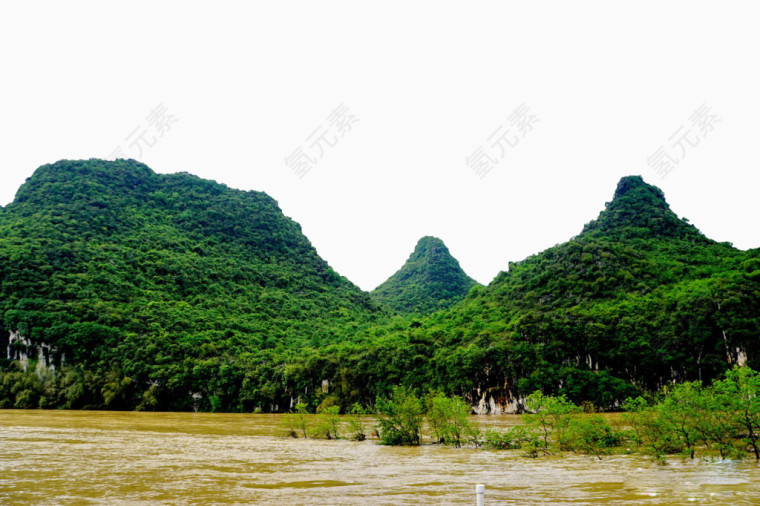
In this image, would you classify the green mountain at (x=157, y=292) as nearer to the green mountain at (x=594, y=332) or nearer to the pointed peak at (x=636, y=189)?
the green mountain at (x=594, y=332)

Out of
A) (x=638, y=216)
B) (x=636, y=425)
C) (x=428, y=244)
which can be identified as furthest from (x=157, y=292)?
(x=428, y=244)

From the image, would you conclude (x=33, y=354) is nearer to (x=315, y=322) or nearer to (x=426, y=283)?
(x=315, y=322)

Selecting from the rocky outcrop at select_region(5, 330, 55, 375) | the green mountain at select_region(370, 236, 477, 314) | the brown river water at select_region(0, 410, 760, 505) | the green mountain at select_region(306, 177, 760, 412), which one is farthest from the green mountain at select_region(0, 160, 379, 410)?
the brown river water at select_region(0, 410, 760, 505)

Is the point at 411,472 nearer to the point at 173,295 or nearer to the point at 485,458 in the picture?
the point at 485,458

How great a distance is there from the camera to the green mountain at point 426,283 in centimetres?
9812

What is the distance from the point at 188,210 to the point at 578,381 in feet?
230

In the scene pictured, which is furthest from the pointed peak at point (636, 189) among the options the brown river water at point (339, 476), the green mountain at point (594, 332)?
the brown river water at point (339, 476)

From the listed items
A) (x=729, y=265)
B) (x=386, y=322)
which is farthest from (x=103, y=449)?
(x=386, y=322)

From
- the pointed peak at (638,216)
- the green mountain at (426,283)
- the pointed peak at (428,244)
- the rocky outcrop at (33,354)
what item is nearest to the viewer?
the rocky outcrop at (33,354)

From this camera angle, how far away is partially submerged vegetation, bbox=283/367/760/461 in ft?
38.2

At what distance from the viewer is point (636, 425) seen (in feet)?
45.2

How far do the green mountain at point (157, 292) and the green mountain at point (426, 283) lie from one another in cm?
1597

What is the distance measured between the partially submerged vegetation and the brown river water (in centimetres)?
56

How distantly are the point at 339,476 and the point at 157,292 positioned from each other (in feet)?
170
